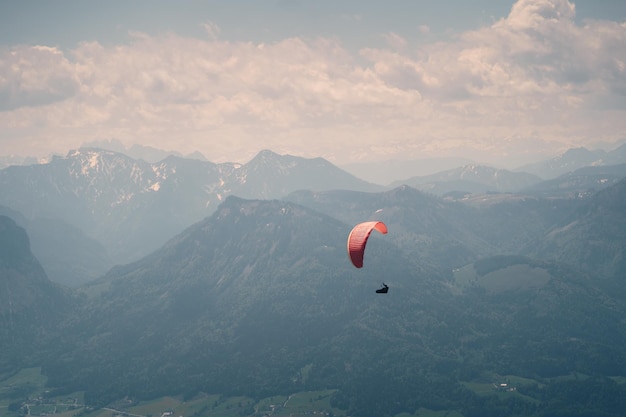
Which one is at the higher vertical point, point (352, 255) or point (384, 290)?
point (352, 255)

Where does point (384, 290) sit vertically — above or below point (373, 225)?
below
